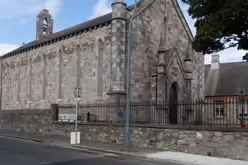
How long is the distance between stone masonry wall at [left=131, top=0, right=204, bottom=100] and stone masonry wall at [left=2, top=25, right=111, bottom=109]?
85.1 inches

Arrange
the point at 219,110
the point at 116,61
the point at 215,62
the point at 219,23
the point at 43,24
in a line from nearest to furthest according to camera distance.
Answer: the point at 219,23 → the point at 219,110 → the point at 116,61 → the point at 43,24 → the point at 215,62

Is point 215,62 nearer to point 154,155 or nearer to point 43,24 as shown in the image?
point 43,24

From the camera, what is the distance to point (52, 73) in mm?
27562

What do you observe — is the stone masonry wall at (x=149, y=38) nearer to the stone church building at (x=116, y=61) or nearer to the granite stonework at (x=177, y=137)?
the stone church building at (x=116, y=61)

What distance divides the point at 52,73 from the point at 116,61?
30.6 feet

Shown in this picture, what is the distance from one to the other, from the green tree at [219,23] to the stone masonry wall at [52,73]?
8879mm

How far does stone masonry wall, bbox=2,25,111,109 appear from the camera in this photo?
23172 millimetres

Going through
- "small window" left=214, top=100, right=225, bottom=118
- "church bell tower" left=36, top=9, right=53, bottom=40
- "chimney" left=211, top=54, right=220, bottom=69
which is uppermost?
"church bell tower" left=36, top=9, right=53, bottom=40

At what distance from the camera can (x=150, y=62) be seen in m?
23.8

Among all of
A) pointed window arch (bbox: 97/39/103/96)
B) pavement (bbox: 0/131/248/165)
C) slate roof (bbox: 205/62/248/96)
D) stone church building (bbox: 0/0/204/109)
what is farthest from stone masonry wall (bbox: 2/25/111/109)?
slate roof (bbox: 205/62/248/96)

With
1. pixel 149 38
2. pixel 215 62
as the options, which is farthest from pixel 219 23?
pixel 215 62

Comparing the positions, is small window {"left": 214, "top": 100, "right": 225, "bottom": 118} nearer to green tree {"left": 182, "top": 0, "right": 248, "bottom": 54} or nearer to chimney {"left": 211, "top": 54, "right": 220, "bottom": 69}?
green tree {"left": 182, "top": 0, "right": 248, "bottom": 54}

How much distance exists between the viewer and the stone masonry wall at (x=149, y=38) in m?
22.4

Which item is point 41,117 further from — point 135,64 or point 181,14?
point 181,14
